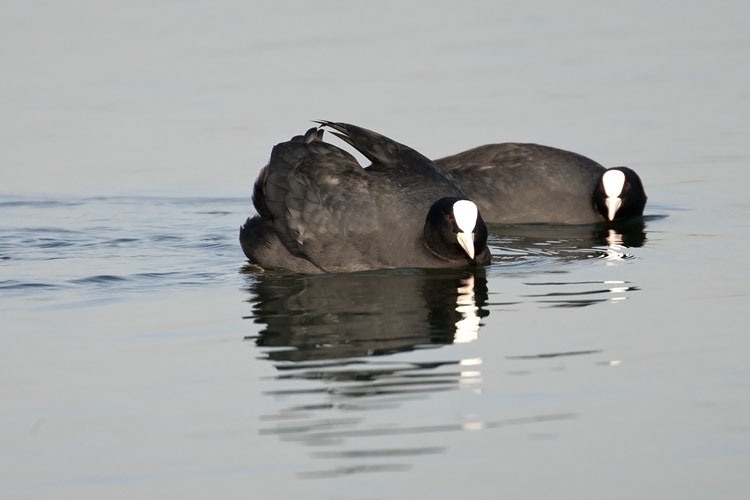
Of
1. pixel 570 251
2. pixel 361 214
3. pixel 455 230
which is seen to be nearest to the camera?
pixel 455 230

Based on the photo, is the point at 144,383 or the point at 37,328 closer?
the point at 144,383

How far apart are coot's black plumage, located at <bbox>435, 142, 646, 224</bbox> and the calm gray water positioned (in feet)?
1.11

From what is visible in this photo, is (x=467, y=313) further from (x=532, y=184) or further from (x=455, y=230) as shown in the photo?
(x=532, y=184)

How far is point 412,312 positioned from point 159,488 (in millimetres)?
3329

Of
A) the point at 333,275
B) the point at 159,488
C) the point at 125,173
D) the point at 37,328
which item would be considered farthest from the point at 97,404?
the point at 125,173

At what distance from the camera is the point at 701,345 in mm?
7551

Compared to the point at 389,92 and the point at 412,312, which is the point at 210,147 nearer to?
the point at 389,92

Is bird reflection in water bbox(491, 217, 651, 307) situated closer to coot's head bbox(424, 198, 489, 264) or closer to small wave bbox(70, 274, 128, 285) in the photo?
coot's head bbox(424, 198, 489, 264)

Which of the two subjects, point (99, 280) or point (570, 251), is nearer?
point (99, 280)

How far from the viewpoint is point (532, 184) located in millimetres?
12656

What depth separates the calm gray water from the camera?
588cm

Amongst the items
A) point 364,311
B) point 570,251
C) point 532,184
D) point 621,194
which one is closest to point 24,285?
point 364,311

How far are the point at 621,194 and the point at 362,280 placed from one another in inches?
123

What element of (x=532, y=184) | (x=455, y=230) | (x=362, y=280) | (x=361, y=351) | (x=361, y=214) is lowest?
(x=361, y=351)
